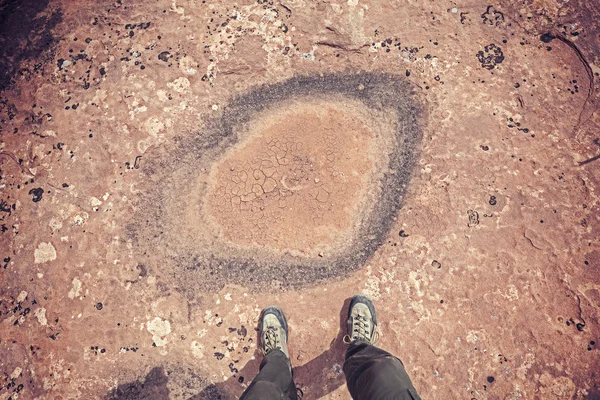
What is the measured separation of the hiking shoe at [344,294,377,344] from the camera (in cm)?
260

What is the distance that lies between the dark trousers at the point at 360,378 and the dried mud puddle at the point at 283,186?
0.59 metres

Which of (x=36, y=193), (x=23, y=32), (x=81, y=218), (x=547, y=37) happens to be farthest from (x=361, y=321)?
(x=23, y=32)

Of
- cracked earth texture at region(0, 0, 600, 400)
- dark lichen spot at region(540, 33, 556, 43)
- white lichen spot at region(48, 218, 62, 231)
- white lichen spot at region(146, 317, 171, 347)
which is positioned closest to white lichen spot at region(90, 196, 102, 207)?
cracked earth texture at region(0, 0, 600, 400)

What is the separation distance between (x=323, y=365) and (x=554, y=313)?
1831mm

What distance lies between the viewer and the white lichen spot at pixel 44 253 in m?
2.81

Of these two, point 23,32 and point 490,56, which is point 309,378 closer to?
point 490,56

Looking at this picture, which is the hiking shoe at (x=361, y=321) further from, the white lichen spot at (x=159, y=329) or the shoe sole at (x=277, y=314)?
the white lichen spot at (x=159, y=329)

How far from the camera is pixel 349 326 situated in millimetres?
2643

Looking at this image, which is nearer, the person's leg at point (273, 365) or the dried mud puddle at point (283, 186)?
the person's leg at point (273, 365)

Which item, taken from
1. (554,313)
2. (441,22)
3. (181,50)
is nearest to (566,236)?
(554,313)

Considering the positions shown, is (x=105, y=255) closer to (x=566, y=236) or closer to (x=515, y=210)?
(x=515, y=210)

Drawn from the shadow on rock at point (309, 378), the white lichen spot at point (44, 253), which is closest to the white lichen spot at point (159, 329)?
the shadow on rock at point (309, 378)

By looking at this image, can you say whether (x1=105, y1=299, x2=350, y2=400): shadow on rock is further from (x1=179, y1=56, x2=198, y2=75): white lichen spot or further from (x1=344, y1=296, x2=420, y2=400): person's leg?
(x1=179, y1=56, x2=198, y2=75): white lichen spot

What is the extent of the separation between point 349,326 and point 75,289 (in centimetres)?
219
